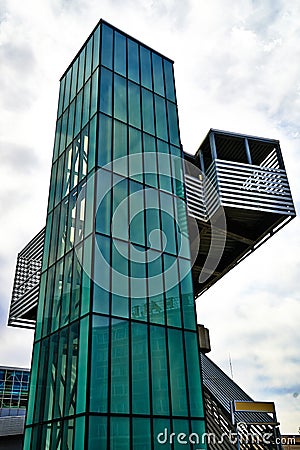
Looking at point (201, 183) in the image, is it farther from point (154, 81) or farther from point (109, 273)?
point (109, 273)

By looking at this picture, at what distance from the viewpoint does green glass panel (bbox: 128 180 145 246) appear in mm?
15172

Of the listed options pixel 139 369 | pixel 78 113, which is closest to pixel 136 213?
pixel 139 369

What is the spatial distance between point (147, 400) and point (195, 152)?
17.4 m

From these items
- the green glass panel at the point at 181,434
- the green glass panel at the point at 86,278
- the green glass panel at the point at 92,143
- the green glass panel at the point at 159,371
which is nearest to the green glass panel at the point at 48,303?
the green glass panel at the point at 86,278

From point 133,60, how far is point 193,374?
583 inches

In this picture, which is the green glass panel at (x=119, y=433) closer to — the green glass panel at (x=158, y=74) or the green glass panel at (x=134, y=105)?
the green glass panel at (x=134, y=105)

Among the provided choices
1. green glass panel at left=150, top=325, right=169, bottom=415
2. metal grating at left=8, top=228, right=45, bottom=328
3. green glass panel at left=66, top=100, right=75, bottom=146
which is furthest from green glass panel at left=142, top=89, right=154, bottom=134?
metal grating at left=8, top=228, right=45, bottom=328

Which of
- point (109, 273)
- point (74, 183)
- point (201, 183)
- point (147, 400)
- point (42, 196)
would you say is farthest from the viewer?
point (201, 183)

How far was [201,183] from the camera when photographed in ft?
81.8

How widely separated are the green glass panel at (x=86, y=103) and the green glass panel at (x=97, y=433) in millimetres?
11859

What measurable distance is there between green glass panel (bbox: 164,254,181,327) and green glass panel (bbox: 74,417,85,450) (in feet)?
14.8

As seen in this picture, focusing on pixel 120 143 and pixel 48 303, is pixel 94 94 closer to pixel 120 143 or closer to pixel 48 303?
pixel 120 143

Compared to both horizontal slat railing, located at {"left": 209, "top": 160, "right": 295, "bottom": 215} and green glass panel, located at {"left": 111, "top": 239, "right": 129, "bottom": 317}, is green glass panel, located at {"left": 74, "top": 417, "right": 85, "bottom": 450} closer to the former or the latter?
green glass panel, located at {"left": 111, "top": 239, "right": 129, "bottom": 317}

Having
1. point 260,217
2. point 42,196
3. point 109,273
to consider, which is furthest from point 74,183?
point 260,217
